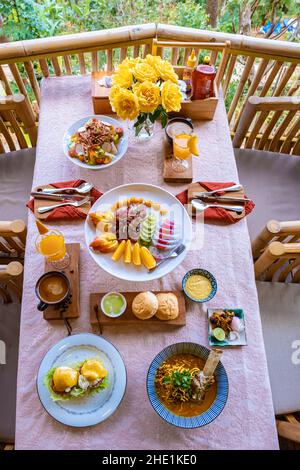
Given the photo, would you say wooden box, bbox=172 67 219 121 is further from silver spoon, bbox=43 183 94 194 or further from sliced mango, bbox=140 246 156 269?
sliced mango, bbox=140 246 156 269

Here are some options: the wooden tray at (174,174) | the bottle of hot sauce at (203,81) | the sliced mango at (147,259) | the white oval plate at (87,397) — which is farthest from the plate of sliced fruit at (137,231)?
the bottle of hot sauce at (203,81)

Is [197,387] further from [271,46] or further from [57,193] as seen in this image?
[271,46]

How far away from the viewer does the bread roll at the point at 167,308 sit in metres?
1.21

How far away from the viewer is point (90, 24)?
3229 millimetres

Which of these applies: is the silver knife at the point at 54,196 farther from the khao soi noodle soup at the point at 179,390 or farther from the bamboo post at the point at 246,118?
the bamboo post at the point at 246,118

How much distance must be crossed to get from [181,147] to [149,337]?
723mm

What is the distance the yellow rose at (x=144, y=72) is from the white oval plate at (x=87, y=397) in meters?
0.85

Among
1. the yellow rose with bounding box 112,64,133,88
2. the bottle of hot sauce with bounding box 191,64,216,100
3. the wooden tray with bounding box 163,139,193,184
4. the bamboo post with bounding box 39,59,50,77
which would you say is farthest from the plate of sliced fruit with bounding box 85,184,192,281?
the bamboo post with bounding box 39,59,50,77

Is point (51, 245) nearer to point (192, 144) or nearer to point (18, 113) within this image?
point (192, 144)

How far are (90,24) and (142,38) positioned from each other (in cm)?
180

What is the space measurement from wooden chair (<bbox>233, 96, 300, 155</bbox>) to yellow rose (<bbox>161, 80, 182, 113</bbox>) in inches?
21.7

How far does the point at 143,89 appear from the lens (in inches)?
48.7

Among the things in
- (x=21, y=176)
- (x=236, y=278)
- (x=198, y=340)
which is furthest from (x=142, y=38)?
(x=198, y=340)

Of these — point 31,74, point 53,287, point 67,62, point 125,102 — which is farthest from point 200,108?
point 53,287
